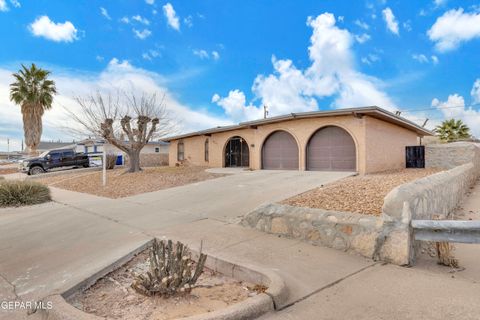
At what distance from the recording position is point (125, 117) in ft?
57.2

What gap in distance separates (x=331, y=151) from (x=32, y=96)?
3065 centimetres

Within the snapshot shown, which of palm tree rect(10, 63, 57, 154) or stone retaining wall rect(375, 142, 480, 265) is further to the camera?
palm tree rect(10, 63, 57, 154)

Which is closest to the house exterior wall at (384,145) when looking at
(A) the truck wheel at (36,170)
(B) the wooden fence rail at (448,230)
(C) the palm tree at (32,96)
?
(B) the wooden fence rail at (448,230)

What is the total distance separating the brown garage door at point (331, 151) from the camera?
15.0 meters

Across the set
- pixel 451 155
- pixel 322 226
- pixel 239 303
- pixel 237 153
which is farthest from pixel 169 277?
pixel 451 155

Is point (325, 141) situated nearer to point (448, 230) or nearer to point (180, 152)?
point (448, 230)

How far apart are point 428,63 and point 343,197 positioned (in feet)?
51.3

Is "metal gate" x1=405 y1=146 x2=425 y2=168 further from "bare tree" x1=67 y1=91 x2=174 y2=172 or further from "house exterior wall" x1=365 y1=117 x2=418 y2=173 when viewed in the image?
"bare tree" x1=67 y1=91 x2=174 y2=172

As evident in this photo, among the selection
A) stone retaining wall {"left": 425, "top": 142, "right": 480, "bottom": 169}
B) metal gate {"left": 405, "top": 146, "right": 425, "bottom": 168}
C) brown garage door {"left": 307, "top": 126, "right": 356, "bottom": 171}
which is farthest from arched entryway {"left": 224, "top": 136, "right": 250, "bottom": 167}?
stone retaining wall {"left": 425, "top": 142, "right": 480, "bottom": 169}

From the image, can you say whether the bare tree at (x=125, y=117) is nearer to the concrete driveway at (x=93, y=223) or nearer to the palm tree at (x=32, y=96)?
the concrete driveway at (x=93, y=223)

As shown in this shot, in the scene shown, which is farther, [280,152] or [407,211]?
[280,152]

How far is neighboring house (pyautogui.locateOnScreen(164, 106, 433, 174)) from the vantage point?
14.4 m

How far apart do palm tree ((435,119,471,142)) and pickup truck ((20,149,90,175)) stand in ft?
125

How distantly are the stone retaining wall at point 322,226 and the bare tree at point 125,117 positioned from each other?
13444 mm
